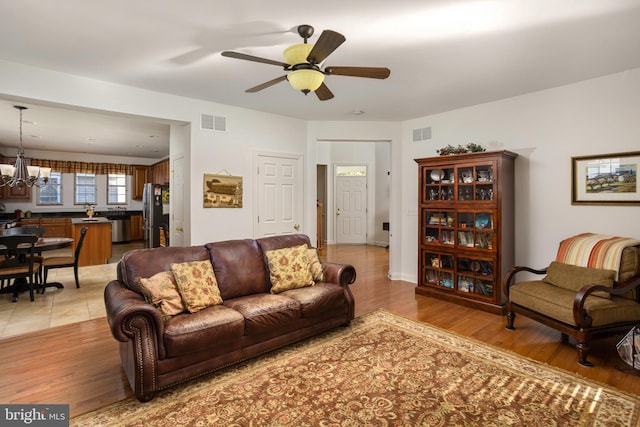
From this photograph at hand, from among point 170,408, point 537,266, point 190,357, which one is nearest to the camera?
point 170,408

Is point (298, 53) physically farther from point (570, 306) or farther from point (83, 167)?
point (83, 167)

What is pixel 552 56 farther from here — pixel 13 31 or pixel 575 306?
pixel 13 31

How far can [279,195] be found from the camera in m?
5.14

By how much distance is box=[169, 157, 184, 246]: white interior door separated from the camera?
4.77 meters

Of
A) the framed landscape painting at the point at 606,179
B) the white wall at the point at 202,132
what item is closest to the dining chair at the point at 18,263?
the white wall at the point at 202,132

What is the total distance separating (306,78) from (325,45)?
0.35 m

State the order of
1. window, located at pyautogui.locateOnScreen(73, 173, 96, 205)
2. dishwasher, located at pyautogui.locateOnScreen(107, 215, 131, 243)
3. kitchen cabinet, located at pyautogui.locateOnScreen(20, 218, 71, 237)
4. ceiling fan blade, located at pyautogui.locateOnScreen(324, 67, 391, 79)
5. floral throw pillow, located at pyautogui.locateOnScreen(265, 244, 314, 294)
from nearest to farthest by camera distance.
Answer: ceiling fan blade, located at pyautogui.locateOnScreen(324, 67, 391, 79) → floral throw pillow, located at pyautogui.locateOnScreen(265, 244, 314, 294) → kitchen cabinet, located at pyautogui.locateOnScreen(20, 218, 71, 237) → window, located at pyautogui.locateOnScreen(73, 173, 96, 205) → dishwasher, located at pyautogui.locateOnScreen(107, 215, 131, 243)

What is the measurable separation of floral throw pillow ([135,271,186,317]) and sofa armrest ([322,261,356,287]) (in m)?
1.46

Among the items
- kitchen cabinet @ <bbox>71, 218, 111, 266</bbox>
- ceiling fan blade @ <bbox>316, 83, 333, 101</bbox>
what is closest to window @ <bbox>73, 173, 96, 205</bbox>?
kitchen cabinet @ <bbox>71, 218, 111, 266</bbox>

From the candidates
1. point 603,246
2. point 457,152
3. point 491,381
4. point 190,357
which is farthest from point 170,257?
point 603,246

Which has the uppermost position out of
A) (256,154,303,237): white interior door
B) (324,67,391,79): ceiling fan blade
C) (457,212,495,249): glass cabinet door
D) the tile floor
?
(324,67,391,79): ceiling fan blade

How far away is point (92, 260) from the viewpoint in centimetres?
659

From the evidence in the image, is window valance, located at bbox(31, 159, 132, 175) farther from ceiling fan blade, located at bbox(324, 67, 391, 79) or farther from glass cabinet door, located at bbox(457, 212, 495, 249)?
glass cabinet door, located at bbox(457, 212, 495, 249)

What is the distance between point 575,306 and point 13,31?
5.03 m
